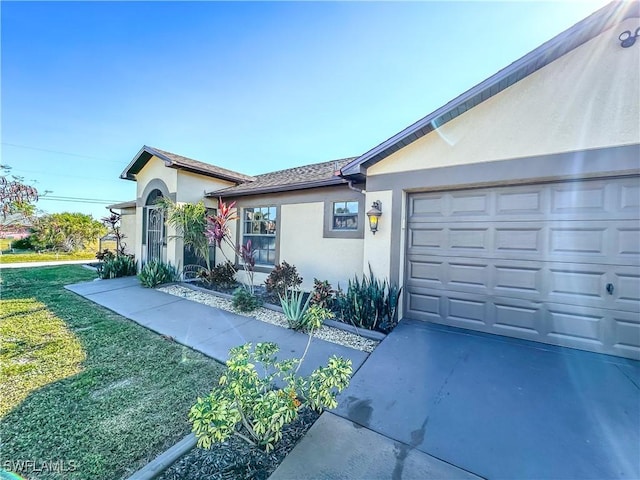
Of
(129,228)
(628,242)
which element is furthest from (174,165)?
(628,242)

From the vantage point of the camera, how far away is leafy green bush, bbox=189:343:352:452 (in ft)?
6.54

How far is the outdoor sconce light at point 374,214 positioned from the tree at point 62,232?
2540cm

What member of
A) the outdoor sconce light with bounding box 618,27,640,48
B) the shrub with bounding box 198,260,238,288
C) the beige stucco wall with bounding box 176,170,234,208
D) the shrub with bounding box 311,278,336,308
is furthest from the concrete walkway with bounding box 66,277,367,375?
the outdoor sconce light with bounding box 618,27,640,48

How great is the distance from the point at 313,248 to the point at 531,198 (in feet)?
17.1

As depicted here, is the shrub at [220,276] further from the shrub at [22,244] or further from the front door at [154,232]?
the shrub at [22,244]

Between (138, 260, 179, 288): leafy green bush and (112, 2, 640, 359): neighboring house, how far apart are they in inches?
276

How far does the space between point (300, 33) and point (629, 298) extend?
8.85 meters

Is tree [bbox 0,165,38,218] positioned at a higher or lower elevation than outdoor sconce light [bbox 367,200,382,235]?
higher

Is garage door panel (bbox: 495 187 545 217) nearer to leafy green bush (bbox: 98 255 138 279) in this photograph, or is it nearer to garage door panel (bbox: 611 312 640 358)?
garage door panel (bbox: 611 312 640 358)

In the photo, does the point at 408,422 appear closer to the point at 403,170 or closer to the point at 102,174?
the point at 403,170

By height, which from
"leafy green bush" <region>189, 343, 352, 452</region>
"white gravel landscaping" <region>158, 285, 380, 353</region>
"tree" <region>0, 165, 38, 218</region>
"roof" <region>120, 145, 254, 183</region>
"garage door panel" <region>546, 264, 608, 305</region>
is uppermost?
"roof" <region>120, 145, 254, 183</region>

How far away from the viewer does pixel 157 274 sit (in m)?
8.57

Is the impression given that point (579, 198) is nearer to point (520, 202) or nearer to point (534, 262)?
point (520, 202)

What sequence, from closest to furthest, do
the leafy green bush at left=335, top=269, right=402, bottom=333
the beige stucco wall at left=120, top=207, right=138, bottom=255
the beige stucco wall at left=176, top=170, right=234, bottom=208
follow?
the leafy green bush at left=335, top=269, right=402, bottom=333 < the beige stucco wall at left=176, top=170, right=234, bottom=208 < the beige stucco wall at left=120, top=207, right=138, bottom=255
